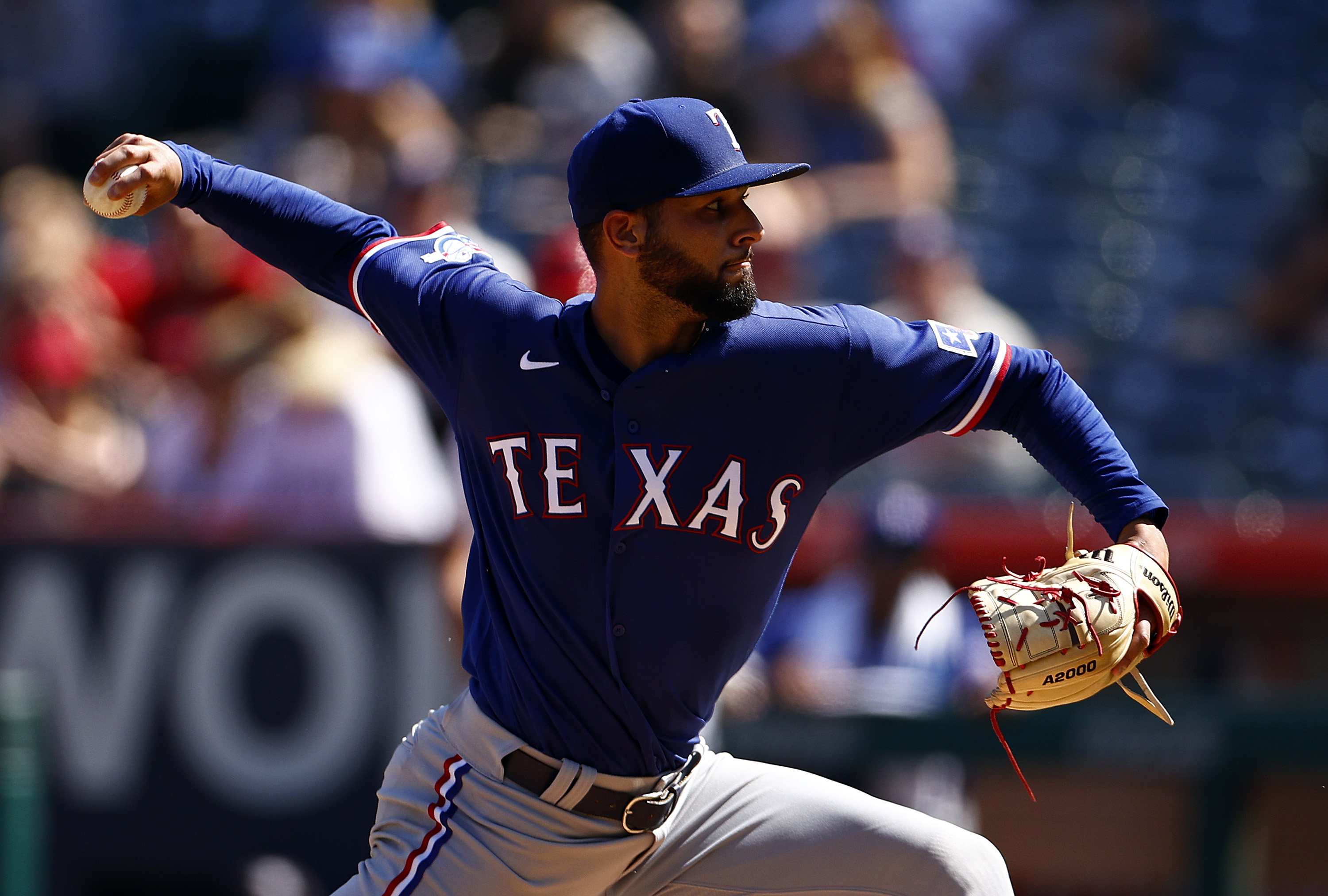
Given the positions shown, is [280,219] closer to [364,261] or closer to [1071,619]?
[364,261]

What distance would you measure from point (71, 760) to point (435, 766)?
308 cm

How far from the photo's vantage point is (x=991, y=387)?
295 cm

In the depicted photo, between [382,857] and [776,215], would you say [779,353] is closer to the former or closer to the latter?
[382,857]

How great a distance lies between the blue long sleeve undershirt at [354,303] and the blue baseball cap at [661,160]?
20.0 inches

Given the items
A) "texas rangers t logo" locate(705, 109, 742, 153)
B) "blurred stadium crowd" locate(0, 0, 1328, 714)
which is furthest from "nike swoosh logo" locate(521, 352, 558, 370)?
"blurred stadium crowd" locate(0, 0, 1328, 714)

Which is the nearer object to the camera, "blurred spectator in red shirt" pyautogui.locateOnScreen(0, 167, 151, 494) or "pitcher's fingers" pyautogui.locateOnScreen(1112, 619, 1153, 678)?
"pitcher's fingers" pyautogui.locateOnScreen(1112, 619, 1153, 678)

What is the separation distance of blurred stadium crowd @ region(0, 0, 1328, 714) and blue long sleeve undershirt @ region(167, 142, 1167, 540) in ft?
7.10

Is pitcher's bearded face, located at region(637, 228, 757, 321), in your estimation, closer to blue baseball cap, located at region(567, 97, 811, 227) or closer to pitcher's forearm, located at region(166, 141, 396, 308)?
blue baseball cap, located at region(567, 97, 811, 227)

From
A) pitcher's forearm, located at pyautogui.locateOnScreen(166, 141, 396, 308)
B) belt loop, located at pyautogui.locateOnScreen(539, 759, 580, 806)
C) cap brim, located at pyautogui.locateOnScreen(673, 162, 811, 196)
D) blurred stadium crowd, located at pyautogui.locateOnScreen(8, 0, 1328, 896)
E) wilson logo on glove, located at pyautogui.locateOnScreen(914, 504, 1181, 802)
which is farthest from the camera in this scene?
blurred stadium crowd, located at pyautogui.locateOnScreen(8, 0, 1328, 896)

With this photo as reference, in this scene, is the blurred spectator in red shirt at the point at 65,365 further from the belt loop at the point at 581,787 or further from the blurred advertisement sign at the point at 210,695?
the belt loop at the point at 581,787

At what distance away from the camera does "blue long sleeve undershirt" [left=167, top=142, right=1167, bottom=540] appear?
2850 mm

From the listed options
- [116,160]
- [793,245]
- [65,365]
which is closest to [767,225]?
[793,245]

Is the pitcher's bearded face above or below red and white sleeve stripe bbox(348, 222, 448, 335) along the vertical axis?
below

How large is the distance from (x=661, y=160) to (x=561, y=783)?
1.12m
